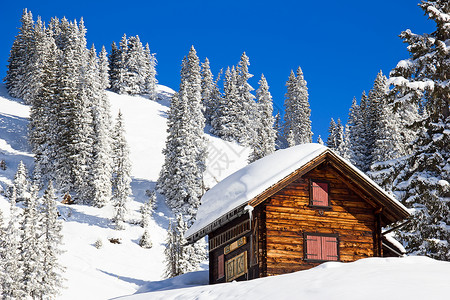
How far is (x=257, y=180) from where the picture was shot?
2662cm

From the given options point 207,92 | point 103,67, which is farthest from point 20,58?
point 207,92

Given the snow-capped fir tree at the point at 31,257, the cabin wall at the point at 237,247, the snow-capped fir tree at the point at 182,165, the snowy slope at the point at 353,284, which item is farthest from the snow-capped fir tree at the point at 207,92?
the snowy slope at the point at 353,284

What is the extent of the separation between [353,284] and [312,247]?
9228mm

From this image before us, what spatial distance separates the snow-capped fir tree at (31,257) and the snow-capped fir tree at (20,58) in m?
57.0

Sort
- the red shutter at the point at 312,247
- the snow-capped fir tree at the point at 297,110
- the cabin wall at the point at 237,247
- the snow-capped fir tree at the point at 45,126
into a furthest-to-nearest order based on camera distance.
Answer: the snow-capped fir tree at the point at 297,110, the snow-capped fir tree at the point at 45,126, the red shutter at the point at 312,247, the cabin wall at the point at 237,247

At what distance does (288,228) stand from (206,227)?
3.88 metres

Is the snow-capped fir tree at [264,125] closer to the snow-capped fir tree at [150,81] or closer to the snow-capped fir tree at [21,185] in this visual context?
the snow-capped fir tree at [150,81]

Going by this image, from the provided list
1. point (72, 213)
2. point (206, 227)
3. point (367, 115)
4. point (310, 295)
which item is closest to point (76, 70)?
point (72, 213)

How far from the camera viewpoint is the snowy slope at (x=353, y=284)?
16.2m

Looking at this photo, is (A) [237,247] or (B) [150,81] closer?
(A) [237,247]

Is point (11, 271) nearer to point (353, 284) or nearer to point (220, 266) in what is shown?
point (220, 266)

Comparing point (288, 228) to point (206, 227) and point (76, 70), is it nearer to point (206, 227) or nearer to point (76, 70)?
point (206, 227)

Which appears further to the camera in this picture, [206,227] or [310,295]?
[206,227]

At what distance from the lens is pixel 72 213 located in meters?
61.9
